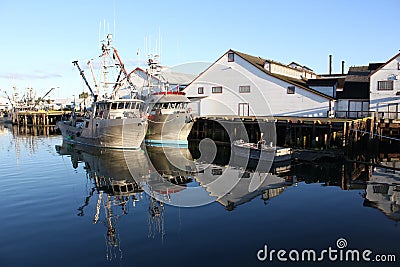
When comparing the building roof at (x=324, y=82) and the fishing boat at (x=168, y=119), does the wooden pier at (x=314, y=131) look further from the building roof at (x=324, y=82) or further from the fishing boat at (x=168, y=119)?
the building roof at (x=324, y=82)

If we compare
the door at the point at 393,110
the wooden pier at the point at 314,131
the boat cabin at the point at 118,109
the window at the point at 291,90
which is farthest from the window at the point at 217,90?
the door at the point at 393,110

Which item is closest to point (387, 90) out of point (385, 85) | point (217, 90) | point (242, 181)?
point (385, 85)

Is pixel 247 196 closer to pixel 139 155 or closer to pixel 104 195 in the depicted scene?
pixel 104 195

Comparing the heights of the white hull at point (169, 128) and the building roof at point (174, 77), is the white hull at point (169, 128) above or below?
below

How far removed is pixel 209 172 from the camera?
2677 centimetres

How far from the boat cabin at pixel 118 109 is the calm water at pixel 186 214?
9799 mm

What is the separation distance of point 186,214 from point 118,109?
22892 mm

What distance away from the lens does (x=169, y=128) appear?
132 feet

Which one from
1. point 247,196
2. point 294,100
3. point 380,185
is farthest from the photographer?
point 294,100

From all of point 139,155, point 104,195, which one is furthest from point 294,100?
point 104,195

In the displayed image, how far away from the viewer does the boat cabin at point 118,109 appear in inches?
1432

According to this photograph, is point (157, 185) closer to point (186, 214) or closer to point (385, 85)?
point (186, 214)

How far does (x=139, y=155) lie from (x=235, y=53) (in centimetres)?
2130

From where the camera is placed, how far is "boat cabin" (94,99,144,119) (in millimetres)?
36375
